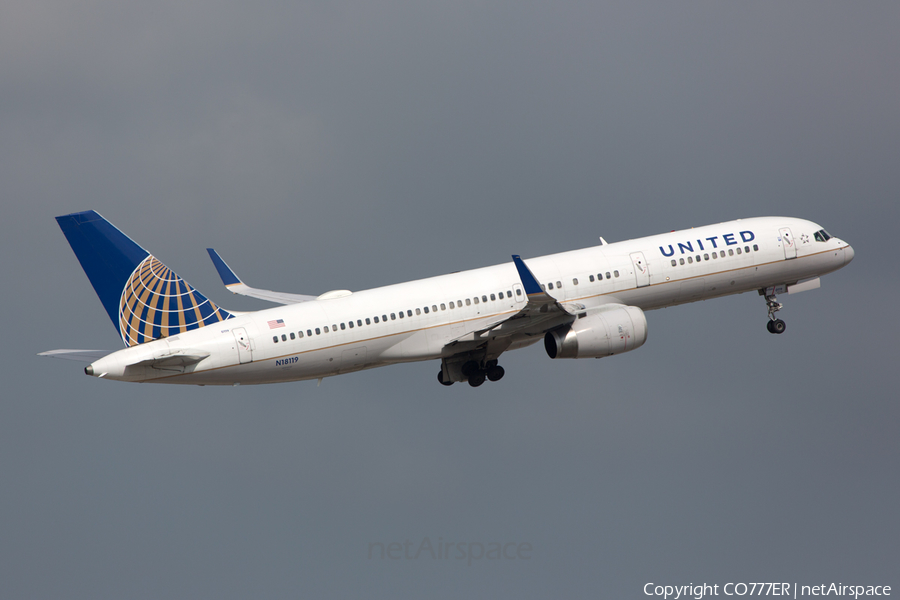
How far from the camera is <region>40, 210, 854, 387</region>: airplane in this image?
45500mm

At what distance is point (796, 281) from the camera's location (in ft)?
185

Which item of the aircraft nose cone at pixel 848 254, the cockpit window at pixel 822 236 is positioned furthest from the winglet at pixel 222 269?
the aircraft nose cone at pixel 848 254

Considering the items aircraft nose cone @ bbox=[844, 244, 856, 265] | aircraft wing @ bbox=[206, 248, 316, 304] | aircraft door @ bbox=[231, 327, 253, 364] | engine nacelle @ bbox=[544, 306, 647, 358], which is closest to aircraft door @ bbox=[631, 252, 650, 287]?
engine nacelle @ bbox=[544, 306, 647, 358]

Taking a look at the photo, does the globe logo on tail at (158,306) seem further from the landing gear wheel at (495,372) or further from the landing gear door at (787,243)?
the landing gear door at (787,243)

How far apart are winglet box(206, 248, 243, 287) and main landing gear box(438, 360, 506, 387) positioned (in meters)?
12.5

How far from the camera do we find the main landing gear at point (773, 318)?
56.9m

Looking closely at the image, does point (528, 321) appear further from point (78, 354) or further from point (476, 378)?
point (78, 354)

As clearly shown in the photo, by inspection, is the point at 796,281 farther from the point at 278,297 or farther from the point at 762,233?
the point at 278,297

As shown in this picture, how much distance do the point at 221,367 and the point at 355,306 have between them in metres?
6.18

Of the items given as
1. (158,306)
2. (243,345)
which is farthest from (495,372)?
(158,306)

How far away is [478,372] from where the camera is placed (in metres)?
52.8

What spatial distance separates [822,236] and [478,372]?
18.7 m

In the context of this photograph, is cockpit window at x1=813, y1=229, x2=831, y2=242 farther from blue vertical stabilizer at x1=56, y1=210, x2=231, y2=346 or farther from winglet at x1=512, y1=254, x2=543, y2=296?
blue vertical stabilizer at x1=56, y1=210, x2=231, y2=346

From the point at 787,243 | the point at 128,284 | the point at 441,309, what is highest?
the point at 787,243
